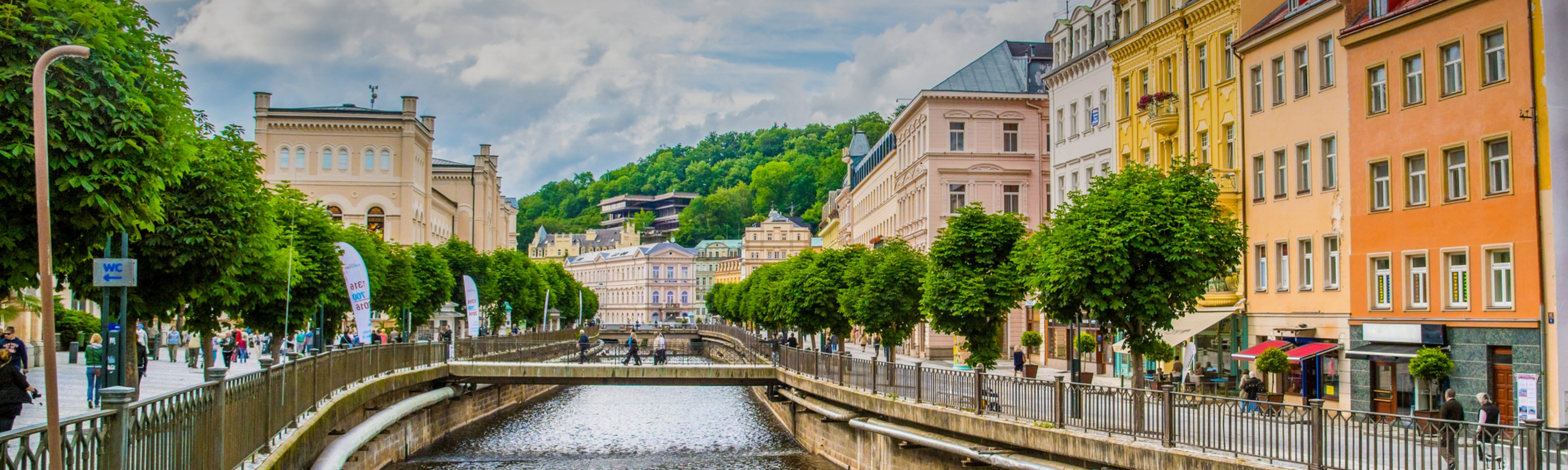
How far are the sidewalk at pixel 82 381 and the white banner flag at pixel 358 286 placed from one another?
3017 millimetres

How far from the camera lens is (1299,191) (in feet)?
112

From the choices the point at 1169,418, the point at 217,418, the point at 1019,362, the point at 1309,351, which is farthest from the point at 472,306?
the point at 217,418

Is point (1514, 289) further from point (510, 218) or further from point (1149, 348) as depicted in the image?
point (510, 218)

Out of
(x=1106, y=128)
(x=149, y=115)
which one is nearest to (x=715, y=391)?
(x=1106, y=128)

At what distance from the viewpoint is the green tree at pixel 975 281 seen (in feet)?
120

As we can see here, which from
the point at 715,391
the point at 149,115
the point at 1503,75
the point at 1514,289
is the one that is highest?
the point at 1503,75

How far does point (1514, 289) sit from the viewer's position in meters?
25.3

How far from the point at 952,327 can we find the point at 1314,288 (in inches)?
361

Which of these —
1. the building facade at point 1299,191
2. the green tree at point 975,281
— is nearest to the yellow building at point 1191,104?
the building facade at point 1299,191

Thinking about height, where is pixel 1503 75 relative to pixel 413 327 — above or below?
above

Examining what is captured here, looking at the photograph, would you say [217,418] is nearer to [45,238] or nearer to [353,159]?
[45,238]

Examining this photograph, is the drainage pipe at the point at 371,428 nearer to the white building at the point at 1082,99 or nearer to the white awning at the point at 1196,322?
the white awning at the point at 1196,322

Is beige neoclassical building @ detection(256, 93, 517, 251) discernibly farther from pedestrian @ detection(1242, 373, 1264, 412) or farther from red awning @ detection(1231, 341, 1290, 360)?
pedestrian @ detection(1242, 373, 1264, 412)

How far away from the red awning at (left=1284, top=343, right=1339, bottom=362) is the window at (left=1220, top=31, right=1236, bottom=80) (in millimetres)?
8637
